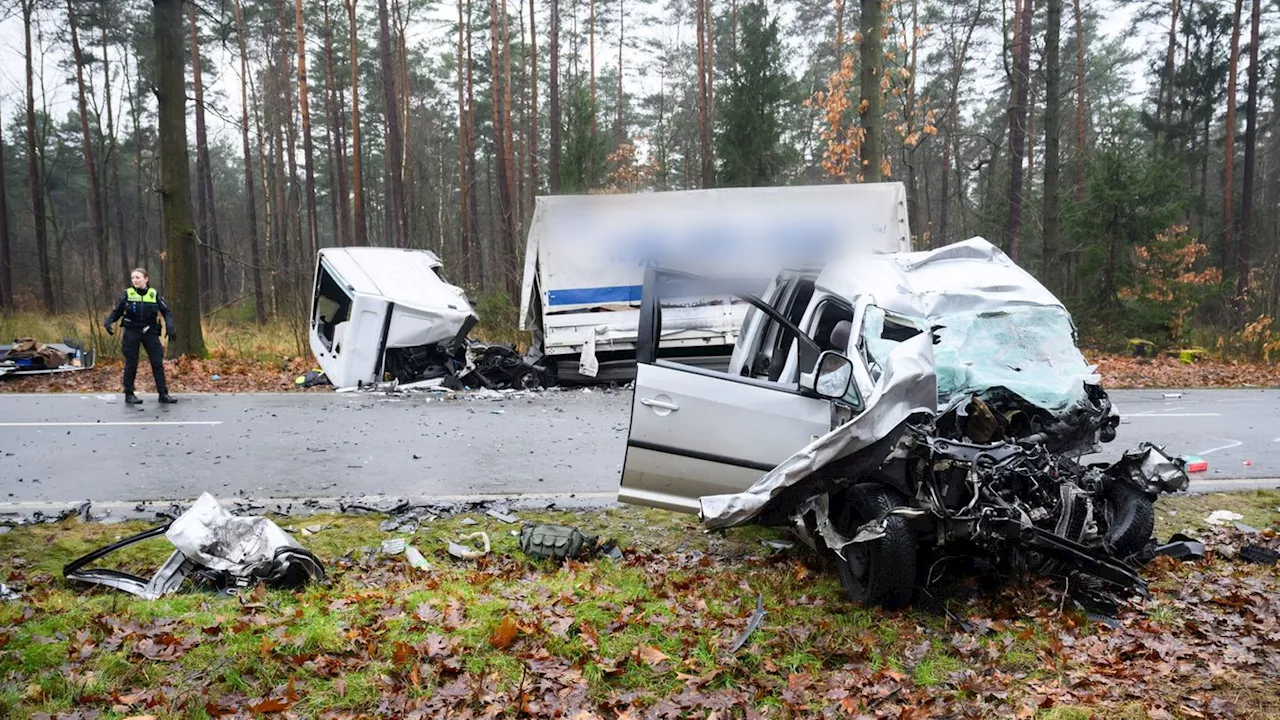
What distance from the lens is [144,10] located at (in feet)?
85.7

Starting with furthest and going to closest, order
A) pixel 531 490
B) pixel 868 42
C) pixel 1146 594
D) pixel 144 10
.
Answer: pixel 144 10 → pixel 868 42 → pixel 531 490 → pixel 1146 594

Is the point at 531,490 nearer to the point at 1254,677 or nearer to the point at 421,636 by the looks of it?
the point at 421,636

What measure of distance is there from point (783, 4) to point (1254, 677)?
87.5ft

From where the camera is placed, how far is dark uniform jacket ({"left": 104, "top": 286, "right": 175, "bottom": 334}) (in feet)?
35.4

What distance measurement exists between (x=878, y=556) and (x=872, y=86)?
11562 mm

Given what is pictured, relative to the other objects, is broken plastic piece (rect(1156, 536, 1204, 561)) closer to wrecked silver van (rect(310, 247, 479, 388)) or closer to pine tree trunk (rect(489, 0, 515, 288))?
wrecked silver van (rect(310, 247, 479, 388))

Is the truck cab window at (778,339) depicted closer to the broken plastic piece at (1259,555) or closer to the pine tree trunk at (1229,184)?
the broken plastic piece at (1259,555)

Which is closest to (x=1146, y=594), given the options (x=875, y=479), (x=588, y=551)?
(x=875, y=479)

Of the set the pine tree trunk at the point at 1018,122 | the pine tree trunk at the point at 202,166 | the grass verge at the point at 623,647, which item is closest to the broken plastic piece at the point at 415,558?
the grass verge at the point at 623,647

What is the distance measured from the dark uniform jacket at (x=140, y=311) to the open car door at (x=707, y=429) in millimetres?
8139

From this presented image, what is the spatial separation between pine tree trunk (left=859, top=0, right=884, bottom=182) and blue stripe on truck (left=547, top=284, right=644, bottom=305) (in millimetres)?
4809

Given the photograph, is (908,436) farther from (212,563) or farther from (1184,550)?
(212,563)

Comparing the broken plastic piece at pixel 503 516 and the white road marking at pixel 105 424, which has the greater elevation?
the white road marking at pixel 105 424

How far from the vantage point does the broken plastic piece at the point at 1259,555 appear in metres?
5.16
